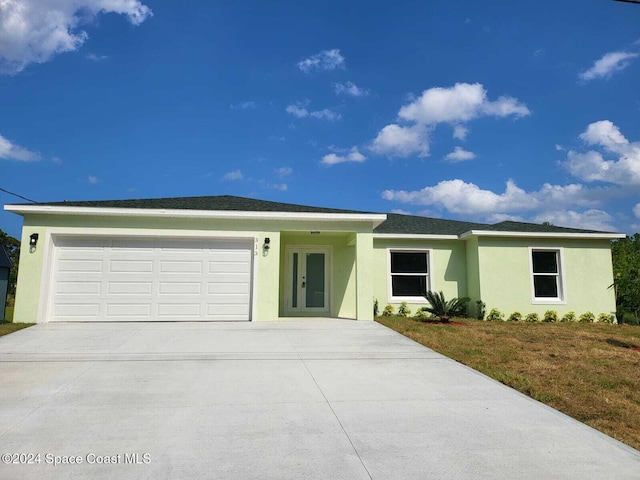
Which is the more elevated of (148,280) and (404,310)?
→ (148,280)

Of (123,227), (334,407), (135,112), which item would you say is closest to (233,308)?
(123,227)

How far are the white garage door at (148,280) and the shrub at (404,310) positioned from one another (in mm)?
5762

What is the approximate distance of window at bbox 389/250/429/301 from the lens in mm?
15031

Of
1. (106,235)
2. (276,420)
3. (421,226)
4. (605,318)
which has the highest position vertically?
(421,226)

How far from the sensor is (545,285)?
1487 centimetres

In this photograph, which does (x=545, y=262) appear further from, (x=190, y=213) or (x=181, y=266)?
(x=181, y=266)

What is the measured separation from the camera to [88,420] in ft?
13.5

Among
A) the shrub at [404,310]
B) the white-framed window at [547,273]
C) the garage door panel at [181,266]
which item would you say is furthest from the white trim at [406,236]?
the garage door panel at [181,266]

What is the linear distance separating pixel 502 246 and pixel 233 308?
961cm

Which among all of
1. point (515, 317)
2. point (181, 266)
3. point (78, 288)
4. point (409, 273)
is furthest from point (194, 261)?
point (515, 317)

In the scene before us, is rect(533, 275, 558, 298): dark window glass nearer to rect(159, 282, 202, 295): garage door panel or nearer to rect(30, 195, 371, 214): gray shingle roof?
rect(30, 195, 371, 214): gray shingle roof

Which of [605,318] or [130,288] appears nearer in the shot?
[130,288]

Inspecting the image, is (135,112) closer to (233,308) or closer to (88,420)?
(233,308)

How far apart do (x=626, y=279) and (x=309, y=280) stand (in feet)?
29.8
